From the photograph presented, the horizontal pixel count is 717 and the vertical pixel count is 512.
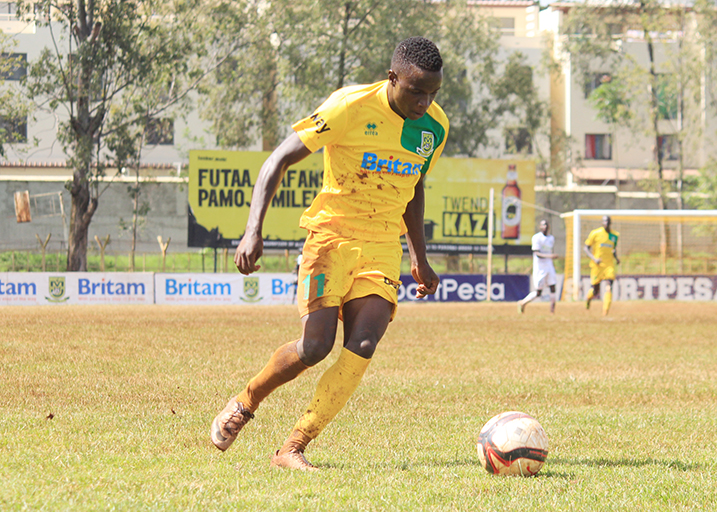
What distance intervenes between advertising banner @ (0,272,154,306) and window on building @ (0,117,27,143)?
352 inches

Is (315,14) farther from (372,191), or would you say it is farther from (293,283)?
(372,191)

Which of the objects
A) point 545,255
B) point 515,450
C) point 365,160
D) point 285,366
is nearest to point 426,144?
point 365,160

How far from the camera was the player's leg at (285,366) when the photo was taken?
4.39m

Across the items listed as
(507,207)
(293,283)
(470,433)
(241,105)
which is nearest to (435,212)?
(507,207)

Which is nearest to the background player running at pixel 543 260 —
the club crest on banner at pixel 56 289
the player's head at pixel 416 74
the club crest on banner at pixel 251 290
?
the club crest on banner at pixel 251 290

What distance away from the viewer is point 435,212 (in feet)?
110

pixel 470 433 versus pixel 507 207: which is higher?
pixel 507 207

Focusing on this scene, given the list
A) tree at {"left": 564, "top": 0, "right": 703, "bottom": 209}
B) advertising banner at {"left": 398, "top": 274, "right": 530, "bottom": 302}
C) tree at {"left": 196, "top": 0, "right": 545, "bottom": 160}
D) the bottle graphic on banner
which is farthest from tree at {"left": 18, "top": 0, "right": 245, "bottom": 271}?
tree at {"left": 564, "top": 0, "right": 703, "bottom": 209}

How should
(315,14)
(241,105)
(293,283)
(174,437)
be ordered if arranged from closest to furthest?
(174,437), (293,283), (315,14), (241,105)

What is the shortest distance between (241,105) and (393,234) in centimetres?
3631

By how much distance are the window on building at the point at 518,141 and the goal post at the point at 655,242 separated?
37.5 feet

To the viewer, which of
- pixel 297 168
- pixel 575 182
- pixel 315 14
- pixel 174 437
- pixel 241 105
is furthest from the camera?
pixel 575 182

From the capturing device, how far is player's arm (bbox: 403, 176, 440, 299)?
4.97m

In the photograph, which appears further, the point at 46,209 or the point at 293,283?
the point at 46,209
